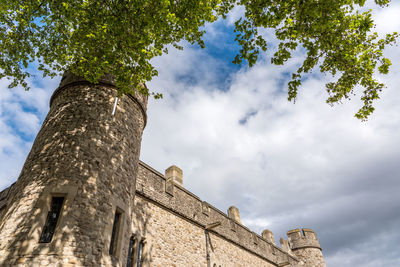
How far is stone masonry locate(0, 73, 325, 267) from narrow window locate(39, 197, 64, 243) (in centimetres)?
10

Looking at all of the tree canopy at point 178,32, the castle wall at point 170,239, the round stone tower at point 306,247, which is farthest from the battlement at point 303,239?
the tree canopy at point 178,32

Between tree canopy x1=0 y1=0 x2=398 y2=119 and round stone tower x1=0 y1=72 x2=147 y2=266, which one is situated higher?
tree canopy x1=0 y1=0 x2=398 y2=119

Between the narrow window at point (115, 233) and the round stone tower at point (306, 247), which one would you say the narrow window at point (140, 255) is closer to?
the narrow window at point (115, 233)

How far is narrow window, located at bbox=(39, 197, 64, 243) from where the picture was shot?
5079 mm

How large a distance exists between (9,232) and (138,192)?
3847 mm

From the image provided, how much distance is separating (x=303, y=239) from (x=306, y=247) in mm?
683

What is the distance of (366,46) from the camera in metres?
6.75

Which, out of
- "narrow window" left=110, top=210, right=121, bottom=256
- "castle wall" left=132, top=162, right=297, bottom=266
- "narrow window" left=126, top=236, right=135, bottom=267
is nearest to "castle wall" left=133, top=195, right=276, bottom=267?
"castle wall" left=132, top=162, right=297, bottom=266

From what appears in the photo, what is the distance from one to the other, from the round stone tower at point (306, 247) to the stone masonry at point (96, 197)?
13992mm

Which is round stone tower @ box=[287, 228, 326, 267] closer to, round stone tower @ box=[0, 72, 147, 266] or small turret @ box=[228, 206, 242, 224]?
small turret @ box=[228, 206, 242, 224]

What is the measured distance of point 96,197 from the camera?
5723mm

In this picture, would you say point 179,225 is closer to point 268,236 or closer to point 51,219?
point 51,219

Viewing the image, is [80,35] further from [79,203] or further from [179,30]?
[79,203]

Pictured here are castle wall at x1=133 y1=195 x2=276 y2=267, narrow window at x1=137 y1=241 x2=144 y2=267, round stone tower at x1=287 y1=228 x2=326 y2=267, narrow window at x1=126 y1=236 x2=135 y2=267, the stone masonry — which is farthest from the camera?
round stone tower at x1=287 y1=228 x2=326 y2=267
